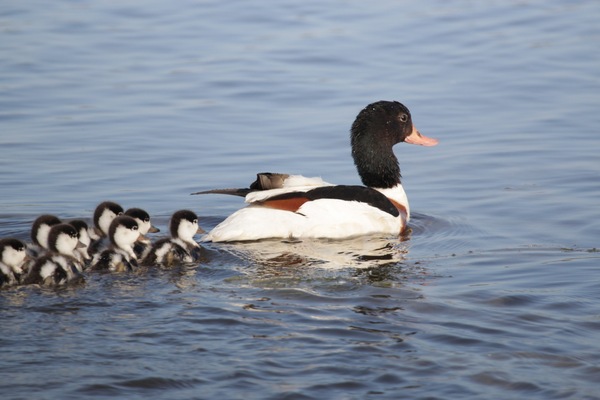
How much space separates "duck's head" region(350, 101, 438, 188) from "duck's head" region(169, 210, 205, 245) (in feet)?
7.18

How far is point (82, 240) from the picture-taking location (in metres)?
8.72

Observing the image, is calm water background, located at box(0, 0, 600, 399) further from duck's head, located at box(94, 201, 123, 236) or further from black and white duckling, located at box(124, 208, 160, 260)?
duck's head, located at box(94, 201, 123, 236)

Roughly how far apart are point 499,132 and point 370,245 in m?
3.80

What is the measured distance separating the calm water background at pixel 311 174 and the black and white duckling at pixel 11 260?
184mm

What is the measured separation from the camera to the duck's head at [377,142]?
10.6m

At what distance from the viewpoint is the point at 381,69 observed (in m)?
15.6

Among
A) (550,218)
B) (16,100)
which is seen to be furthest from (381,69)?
(550,218)

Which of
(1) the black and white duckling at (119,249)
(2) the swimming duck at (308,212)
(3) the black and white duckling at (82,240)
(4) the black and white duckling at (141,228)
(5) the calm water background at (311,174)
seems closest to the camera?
(5) the calm water background at (311,174)

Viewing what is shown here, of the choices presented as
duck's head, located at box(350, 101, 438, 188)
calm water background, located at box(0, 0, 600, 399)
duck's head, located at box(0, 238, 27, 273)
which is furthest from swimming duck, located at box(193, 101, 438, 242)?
duck's head, located at box(0, 238, 27, 273)

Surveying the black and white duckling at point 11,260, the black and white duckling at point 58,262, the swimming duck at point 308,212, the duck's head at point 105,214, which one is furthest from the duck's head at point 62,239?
the swimming duck at point 308,212

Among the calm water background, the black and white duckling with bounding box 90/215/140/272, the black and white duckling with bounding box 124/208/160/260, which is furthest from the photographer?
the black and white duckling with bounding box 124/208/160/260

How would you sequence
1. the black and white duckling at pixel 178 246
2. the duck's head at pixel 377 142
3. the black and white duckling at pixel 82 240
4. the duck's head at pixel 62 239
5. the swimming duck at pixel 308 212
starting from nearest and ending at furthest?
1. the duck's head at pixel 62 239
2. the black and white duckling at pixel 82 240
3. the black and white duckling at pixel 178 246
4. the swimming duck at pixel 308 212
5. the duck's head at pixel 377 142

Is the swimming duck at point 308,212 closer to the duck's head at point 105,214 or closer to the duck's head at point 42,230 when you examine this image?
the duck's head at point 105,214

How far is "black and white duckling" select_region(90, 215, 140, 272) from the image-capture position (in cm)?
845
